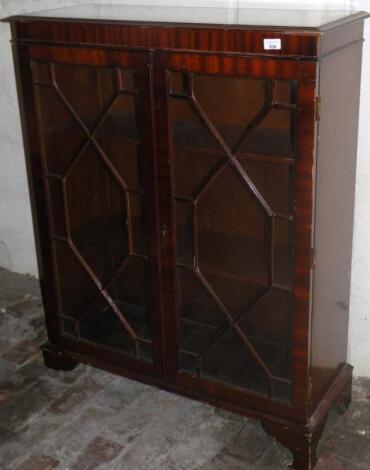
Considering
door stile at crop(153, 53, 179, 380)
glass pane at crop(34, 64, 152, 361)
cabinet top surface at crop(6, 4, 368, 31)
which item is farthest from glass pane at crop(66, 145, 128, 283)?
cabinet top surface at crop(6, 4, 368, 31)

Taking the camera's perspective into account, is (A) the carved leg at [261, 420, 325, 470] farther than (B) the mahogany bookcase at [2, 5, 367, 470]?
Yes

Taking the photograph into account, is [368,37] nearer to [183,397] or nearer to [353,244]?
[353,244]

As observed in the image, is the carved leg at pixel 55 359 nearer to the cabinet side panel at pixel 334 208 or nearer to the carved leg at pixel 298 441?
the carved leg at pixel 298 441

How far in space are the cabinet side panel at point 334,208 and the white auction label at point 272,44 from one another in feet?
0.32

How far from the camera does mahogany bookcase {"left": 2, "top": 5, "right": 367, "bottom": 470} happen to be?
1.46 m

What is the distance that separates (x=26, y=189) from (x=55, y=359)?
0.82 metres

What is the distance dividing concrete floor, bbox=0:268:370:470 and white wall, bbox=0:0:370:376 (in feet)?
0.73

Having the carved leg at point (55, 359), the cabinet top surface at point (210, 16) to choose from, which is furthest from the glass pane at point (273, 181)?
the carved leg at point (55, 359)

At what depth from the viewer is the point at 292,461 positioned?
→ 175cm

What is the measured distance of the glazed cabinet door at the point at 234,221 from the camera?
1463 millimetres

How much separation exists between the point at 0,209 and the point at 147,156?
4.39 ft

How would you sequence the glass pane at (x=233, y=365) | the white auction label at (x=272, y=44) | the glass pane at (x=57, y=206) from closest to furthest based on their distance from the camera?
1. the white auction label at (x=272, y=44)
2. the glass pane at (x=233, y=365)
3. the glass pane at (x=57, y=206)

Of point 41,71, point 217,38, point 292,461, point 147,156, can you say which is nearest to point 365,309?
point 292,461

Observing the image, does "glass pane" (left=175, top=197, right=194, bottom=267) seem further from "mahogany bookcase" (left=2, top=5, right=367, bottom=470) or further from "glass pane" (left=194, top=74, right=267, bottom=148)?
"glass pane" (left=194, top=74, right=267, bottom=148)
